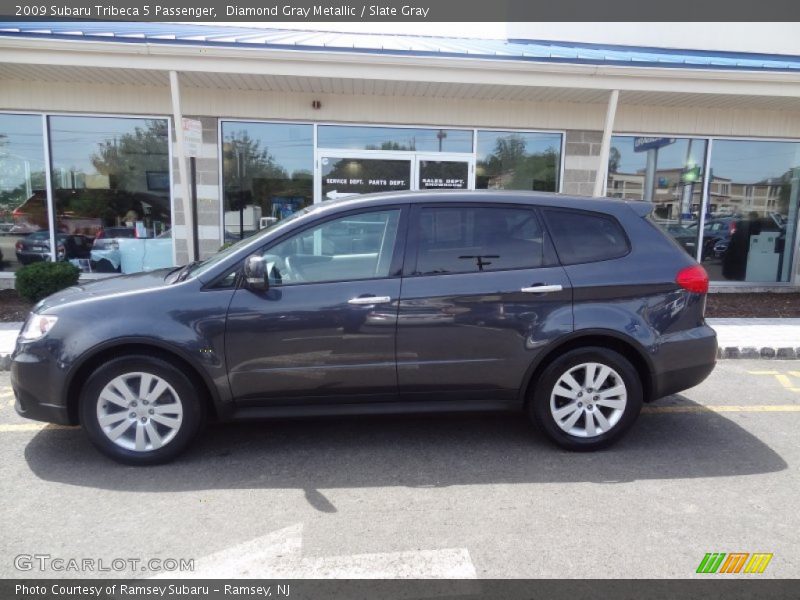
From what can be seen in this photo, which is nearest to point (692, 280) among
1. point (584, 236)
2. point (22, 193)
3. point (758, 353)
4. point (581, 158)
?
point (584, 236)

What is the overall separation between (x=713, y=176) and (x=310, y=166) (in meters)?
6.94

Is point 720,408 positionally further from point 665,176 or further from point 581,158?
point 665,176

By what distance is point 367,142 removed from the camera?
9.09 m

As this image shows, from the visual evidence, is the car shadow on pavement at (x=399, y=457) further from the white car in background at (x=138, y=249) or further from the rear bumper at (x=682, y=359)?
the white car in background at (x=138, y=249)

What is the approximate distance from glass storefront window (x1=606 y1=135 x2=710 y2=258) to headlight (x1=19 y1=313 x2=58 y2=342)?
8.70 metres

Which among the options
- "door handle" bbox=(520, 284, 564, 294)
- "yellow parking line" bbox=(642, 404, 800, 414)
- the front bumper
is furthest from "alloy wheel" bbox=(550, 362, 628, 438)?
the front bumper

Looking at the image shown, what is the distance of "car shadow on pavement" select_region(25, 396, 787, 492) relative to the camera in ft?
11.4

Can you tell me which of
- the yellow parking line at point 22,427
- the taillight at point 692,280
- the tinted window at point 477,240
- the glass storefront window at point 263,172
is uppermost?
the glass storefront window at point 263,172

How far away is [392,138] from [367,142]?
1.33ft

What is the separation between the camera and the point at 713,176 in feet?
32.5

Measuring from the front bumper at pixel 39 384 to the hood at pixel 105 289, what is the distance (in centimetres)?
31

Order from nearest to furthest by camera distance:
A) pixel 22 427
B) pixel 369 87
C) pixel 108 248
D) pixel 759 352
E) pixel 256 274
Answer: pixel 256 274, pixel 22 427, pixel 759 352, pixel 369 87, pixel 108 248

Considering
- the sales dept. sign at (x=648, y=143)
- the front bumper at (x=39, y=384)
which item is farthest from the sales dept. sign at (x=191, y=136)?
the sales dept. sign at (x=648, y=143)

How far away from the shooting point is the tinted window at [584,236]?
3879 millimetres
